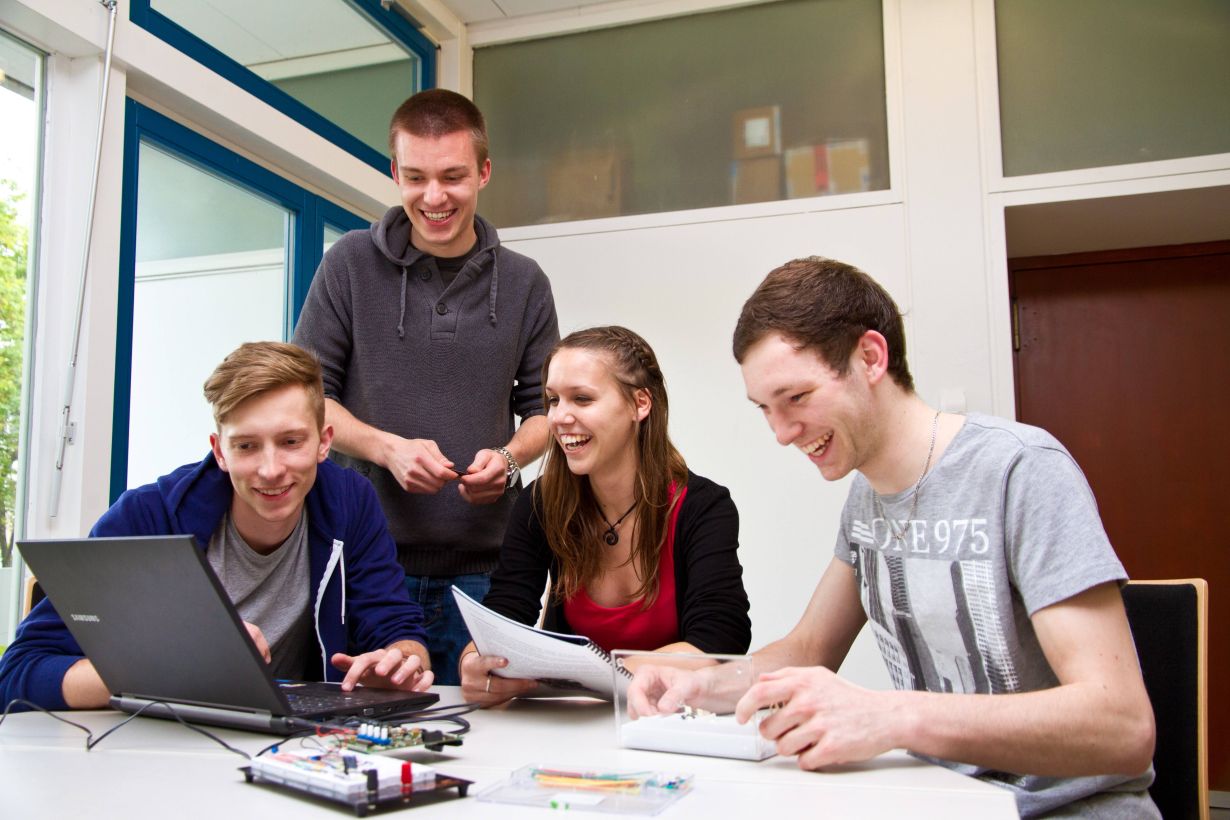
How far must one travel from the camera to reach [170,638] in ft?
3.79

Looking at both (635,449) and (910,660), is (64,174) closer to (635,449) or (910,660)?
(635,449)

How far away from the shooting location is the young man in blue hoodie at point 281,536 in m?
1.45

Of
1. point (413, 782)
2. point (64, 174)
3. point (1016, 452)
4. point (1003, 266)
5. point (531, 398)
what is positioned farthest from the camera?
point (1003, 266)

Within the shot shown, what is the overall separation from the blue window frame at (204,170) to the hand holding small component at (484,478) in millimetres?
1076

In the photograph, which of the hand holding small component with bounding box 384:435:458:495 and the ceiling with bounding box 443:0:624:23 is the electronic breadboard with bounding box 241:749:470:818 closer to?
the hand holding small component with bounding box 384:435:458:495

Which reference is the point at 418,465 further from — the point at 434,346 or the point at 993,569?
the point at 993,569

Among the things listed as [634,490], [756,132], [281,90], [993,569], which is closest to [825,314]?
[993,569]

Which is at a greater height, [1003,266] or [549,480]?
[1003,266]

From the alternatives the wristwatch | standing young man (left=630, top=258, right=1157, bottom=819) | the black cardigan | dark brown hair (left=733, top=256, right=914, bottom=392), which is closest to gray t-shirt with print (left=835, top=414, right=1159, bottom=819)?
standing young man (left=630, top=258, right=1157, bottom=819)

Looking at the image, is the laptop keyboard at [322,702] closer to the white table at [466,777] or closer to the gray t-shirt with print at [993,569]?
the white table at [466,777]

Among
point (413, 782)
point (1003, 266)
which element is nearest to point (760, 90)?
point (1003, 266)

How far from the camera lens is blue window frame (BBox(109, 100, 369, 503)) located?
7.93ft

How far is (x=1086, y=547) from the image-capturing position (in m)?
1.09

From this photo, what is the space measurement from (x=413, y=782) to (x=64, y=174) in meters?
2.06
